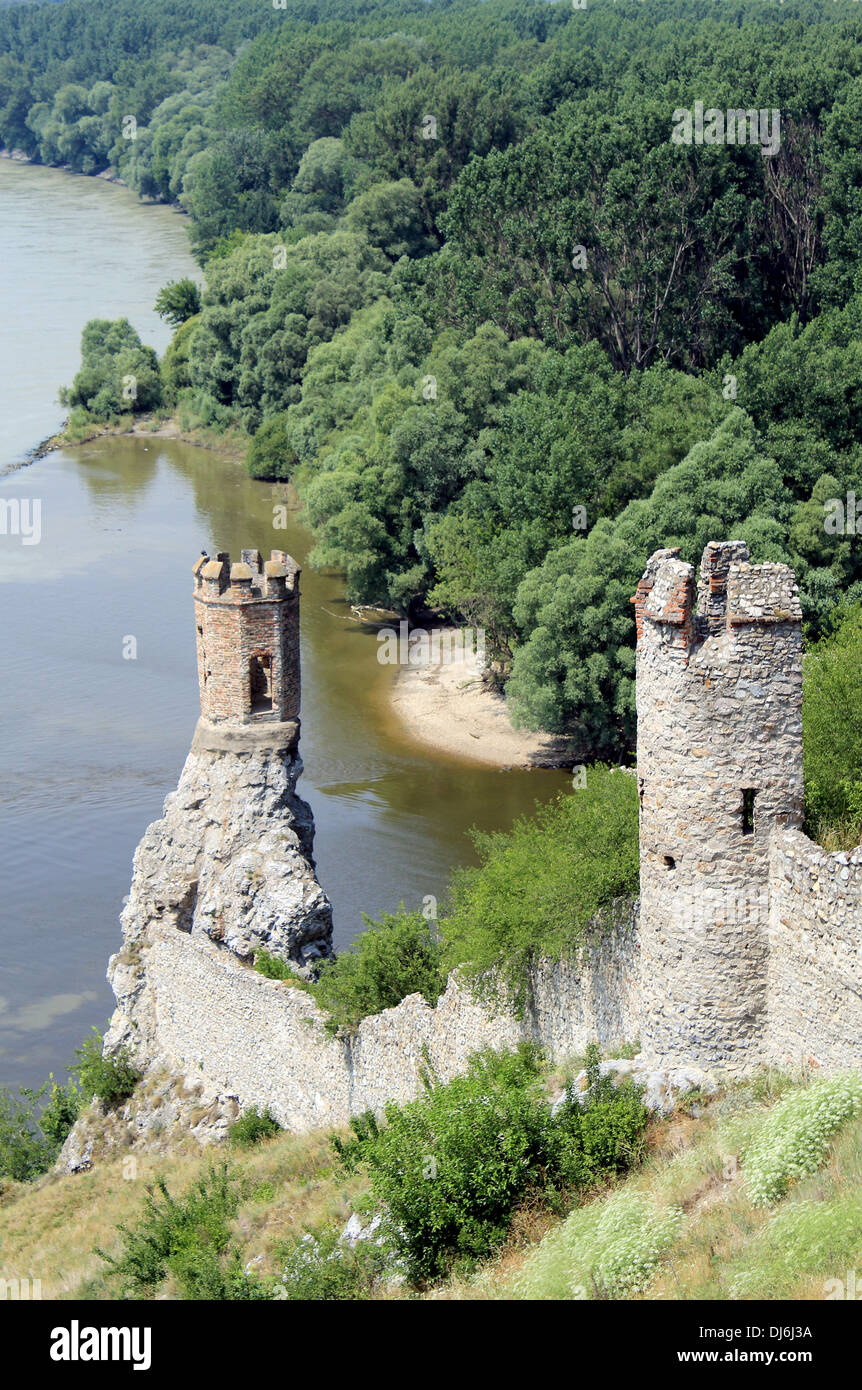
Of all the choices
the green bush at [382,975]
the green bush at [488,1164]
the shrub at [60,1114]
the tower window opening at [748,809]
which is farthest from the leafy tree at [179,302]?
the tower window opening at [748,809]

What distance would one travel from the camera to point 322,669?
69.6 m

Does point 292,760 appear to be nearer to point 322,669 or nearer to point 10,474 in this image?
point 322,669

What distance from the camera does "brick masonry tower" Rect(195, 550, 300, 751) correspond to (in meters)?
34.7

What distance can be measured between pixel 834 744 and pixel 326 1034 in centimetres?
979

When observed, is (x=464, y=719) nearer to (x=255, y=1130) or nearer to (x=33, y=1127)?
(x=33, y=1127)

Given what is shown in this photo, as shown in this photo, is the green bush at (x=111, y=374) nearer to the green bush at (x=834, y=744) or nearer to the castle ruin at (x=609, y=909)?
the castle ruin at (x=609, y=909)

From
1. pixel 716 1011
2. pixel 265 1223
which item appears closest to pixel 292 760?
pixel 265 1223

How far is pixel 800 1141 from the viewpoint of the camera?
2069cm

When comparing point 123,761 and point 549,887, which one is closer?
point 549,887

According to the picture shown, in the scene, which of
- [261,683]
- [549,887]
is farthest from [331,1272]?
[261,683]

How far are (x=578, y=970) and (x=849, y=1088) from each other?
5735 mm

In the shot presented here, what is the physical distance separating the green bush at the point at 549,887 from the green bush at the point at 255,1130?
4.84m

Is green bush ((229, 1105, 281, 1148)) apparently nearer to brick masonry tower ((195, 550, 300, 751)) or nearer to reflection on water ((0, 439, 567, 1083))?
brick masonry tower ((195, 550, 300, 751))

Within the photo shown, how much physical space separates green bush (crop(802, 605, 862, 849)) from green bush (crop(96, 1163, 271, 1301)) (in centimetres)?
989
